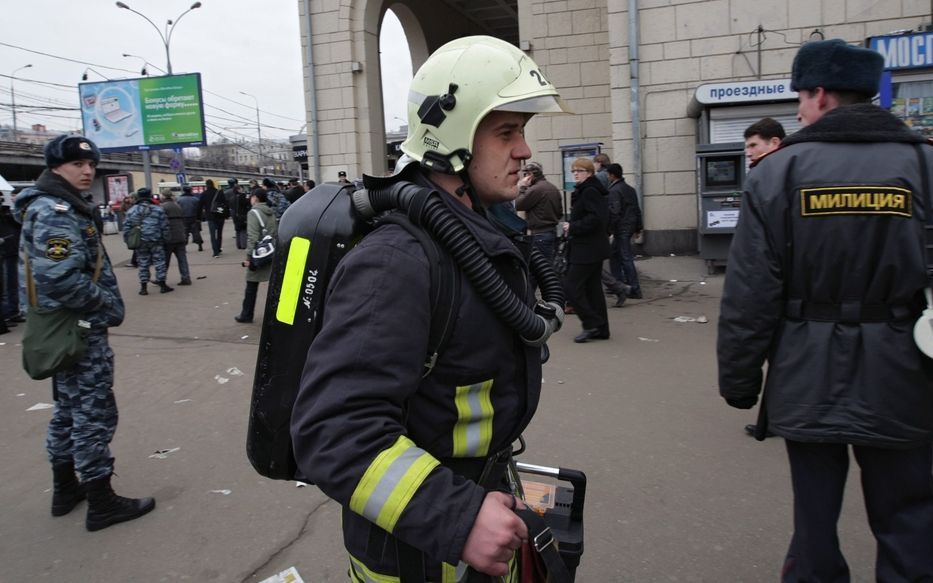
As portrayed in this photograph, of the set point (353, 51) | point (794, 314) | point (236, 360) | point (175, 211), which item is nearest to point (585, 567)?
point (794, 314)

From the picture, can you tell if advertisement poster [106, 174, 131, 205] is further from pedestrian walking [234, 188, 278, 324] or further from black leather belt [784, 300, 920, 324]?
black leather belt [784, 300, 920, 324]

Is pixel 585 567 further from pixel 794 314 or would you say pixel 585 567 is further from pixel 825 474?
pixel 794 314

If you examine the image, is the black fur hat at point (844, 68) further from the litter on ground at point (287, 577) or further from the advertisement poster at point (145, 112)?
the advertisement poster at point (145, 112)

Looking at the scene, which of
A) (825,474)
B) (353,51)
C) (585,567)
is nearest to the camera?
(825,474)

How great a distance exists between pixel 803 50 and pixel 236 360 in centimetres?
596

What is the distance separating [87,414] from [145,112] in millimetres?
21981

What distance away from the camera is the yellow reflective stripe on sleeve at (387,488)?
48.3 inches

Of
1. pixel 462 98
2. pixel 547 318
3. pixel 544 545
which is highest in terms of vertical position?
pixel 462 98

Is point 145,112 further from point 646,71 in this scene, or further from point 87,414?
point 87,414

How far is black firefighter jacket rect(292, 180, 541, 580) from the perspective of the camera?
1235 millimetres

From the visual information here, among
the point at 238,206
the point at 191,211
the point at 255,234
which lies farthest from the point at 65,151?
the point at 191,211

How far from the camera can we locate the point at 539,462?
409cm

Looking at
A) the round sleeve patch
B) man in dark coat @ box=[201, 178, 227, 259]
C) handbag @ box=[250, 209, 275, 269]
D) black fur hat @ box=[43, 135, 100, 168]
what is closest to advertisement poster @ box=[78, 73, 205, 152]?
man in dark coat @ box=[201, 178, 227, 259]

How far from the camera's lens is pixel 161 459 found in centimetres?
441
